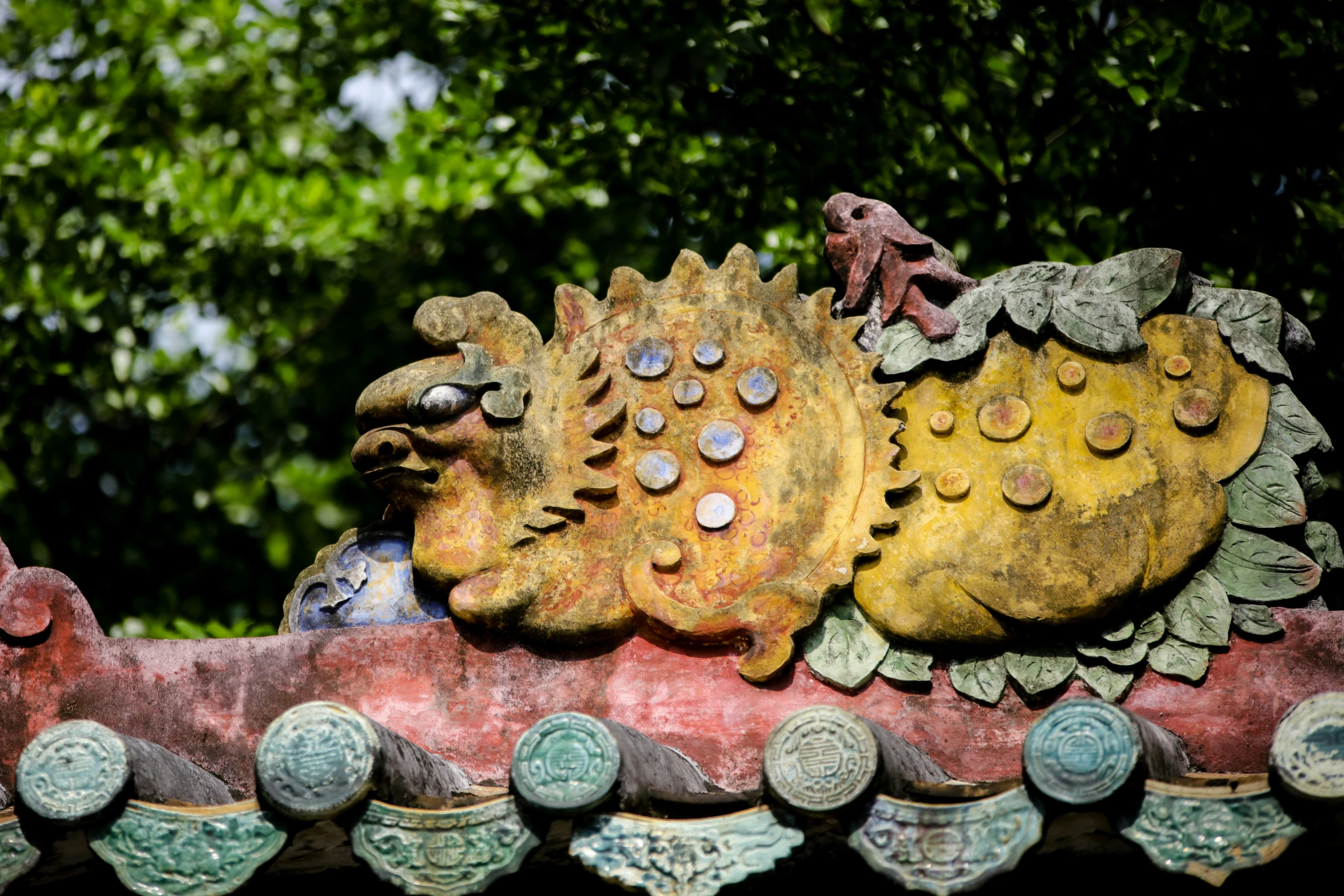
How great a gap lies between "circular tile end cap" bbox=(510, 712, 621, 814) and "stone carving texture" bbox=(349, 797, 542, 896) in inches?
3.4

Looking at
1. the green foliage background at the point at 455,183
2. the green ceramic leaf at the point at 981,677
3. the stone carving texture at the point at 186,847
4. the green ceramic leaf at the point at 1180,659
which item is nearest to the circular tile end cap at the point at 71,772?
the stone carving texture at the point at 186,847

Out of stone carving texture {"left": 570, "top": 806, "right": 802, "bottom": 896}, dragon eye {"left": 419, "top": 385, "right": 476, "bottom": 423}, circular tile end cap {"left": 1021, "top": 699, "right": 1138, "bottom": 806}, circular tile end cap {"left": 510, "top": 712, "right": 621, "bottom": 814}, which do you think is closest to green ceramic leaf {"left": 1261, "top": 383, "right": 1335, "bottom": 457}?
circular tile end cap {"left": 1021, "top": 699, "right": 1138, "bottom": 806}

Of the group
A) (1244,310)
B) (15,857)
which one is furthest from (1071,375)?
(15,857)

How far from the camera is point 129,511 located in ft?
24.8

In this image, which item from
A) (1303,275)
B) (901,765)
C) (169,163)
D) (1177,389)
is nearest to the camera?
(901,765)

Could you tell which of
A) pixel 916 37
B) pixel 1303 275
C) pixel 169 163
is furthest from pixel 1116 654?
pixel 169 163

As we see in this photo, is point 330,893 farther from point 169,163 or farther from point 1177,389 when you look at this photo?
point 169,163

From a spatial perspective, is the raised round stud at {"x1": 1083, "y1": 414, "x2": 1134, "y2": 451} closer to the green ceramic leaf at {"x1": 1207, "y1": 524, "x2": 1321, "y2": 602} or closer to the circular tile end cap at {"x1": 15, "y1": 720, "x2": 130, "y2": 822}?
the green ceramic leaf at {"x1": 1207, "y1": 524, "x2": 1321, "y2": 602}

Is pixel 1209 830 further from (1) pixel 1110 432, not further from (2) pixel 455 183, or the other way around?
(2) pixel 455 183

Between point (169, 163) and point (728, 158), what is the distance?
357 cm

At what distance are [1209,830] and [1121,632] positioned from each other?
0.81 m

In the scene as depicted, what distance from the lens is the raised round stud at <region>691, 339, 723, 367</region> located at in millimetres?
3797

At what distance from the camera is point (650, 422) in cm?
376

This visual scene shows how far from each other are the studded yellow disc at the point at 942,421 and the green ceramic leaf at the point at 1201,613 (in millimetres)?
627
